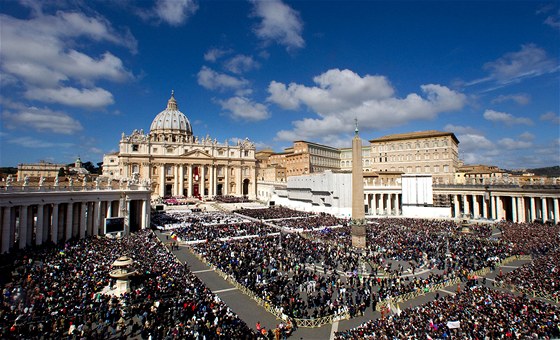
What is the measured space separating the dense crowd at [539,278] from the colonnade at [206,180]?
6962 cm

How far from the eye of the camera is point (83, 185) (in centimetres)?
2980

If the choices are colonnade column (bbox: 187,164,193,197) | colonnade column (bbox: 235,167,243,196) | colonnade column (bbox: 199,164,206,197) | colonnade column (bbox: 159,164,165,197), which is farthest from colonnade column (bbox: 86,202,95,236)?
colonnade column (bbox: 235,167,243,196)

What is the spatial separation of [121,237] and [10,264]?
34.2ft

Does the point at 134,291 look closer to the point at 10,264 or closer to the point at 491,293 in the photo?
Result: the point at 10,264

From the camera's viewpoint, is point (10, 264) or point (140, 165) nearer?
point (10, 264)

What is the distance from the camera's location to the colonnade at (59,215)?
75.7ft

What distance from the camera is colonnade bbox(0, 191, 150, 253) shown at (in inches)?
909

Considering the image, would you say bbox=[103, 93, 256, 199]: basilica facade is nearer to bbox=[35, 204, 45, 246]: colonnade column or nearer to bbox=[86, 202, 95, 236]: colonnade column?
bbox=[86, 202, 95, 236]: colonnade column

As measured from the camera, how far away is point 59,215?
95.8 ft

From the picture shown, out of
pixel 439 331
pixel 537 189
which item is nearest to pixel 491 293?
pixel 439 331

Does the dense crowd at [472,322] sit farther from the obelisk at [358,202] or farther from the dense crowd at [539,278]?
the obelisk at [358,202]

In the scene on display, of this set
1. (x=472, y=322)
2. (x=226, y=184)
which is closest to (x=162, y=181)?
(x=226, y=184)

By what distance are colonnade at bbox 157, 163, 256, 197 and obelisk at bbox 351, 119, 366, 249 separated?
186ft

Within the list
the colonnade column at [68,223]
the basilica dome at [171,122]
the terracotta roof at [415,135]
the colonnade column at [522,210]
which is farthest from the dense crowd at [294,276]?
the basilica dome at [171,122]
